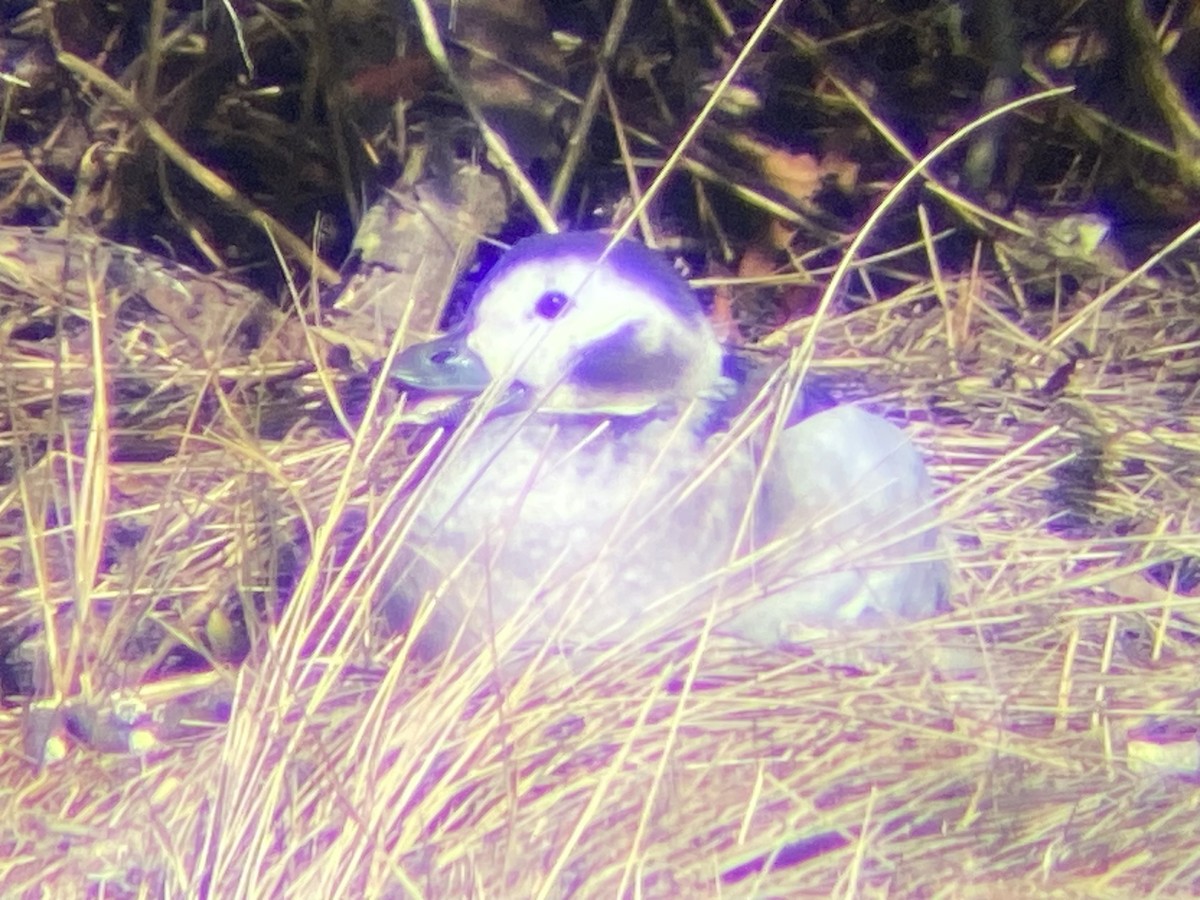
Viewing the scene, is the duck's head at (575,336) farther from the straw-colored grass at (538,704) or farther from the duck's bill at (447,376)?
the straw-colored grass at (538,704)

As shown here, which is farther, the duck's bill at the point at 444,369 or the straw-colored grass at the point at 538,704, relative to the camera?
the duck's bill at the point at 444,369

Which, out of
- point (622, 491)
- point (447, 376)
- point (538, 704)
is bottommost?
point (538, 704)

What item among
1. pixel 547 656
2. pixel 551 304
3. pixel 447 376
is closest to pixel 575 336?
pixel 551 304

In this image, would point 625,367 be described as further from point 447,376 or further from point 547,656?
point 547,656

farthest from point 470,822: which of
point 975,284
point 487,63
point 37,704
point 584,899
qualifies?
point 975,284

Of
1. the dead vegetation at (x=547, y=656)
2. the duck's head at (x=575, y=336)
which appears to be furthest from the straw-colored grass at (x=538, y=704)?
the duck's head at (x=575, y=336)

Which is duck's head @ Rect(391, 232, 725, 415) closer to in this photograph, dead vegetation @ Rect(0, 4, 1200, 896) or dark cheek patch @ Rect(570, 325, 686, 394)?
dark cheek patch @ Rect(570, 325, 686, 394)

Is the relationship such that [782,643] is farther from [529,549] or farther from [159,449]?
[159,449]
